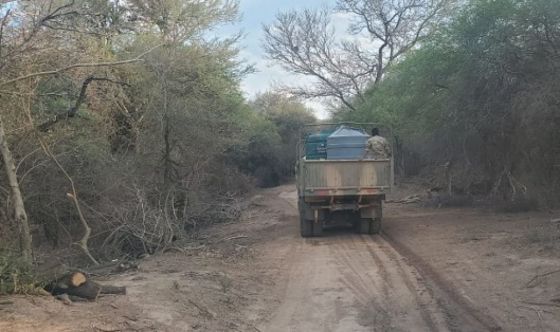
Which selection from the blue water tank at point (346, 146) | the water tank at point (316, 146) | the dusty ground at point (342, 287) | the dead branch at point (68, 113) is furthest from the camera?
the water tank at point (316, 146)

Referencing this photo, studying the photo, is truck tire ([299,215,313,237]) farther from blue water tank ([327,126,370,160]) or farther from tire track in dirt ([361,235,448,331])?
blue water tank ([327,126,370,160])

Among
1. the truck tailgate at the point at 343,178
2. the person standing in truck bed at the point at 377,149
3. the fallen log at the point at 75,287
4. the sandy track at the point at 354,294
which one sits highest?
the person standing in truck bed at the point at 377,149

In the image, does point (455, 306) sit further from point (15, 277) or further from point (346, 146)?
point (346, 146)

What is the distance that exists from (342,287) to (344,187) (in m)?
5.84

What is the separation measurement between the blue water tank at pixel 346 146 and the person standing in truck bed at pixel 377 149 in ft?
0.51

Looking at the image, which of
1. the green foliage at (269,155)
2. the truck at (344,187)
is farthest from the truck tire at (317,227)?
the green foliage at (269,155)

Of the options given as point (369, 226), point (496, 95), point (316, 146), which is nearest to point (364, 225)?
point (369, 226)

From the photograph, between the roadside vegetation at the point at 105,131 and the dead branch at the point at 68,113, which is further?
the dead branch at the point at 68,113

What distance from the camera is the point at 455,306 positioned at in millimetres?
8328

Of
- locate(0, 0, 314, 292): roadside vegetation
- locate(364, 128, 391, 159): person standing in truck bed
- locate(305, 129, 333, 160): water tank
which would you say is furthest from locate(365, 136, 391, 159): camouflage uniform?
locate(0, 0, 314, 292): roadside vegetation

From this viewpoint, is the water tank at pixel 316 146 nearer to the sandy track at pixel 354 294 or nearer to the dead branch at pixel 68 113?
the sandy track at pixel 354 294

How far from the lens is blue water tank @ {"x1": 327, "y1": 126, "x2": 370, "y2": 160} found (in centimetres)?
1669

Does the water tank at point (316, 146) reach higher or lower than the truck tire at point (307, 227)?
higher

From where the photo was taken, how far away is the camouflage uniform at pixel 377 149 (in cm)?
1644
